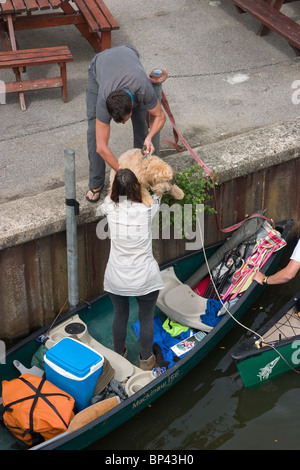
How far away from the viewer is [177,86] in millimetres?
8484

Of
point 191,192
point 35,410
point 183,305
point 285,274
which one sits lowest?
point 183,305

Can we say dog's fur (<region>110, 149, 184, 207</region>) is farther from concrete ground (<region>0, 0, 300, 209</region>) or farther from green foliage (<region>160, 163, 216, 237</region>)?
concrete ground (<region>0, 0, 300, 209</region>)

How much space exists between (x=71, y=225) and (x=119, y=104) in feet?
4.36

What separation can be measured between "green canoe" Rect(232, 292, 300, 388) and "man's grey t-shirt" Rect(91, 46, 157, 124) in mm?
2419

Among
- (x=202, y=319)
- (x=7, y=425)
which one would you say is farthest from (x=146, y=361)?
(x=7, y=425)

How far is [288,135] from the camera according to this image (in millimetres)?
7430

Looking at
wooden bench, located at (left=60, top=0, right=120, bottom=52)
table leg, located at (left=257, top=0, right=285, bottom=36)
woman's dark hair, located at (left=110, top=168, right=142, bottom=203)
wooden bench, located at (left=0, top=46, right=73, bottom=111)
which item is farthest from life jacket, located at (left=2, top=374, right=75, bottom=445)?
table leg, located at (left=257, top=0, right=285, bottom=36)

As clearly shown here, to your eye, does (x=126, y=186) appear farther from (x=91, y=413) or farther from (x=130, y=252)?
(x=91, y=413)

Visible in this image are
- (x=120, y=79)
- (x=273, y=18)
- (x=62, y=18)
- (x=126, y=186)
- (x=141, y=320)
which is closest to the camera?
(x=126, y=186)

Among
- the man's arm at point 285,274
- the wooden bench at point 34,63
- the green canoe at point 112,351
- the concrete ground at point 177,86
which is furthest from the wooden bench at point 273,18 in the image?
the man's arm at point 285,274

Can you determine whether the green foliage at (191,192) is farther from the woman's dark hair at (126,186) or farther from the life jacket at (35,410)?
the life jacket at (35,410)

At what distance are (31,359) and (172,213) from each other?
1.96 m

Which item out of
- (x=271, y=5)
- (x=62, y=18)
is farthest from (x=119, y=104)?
(x=271, y=5)
